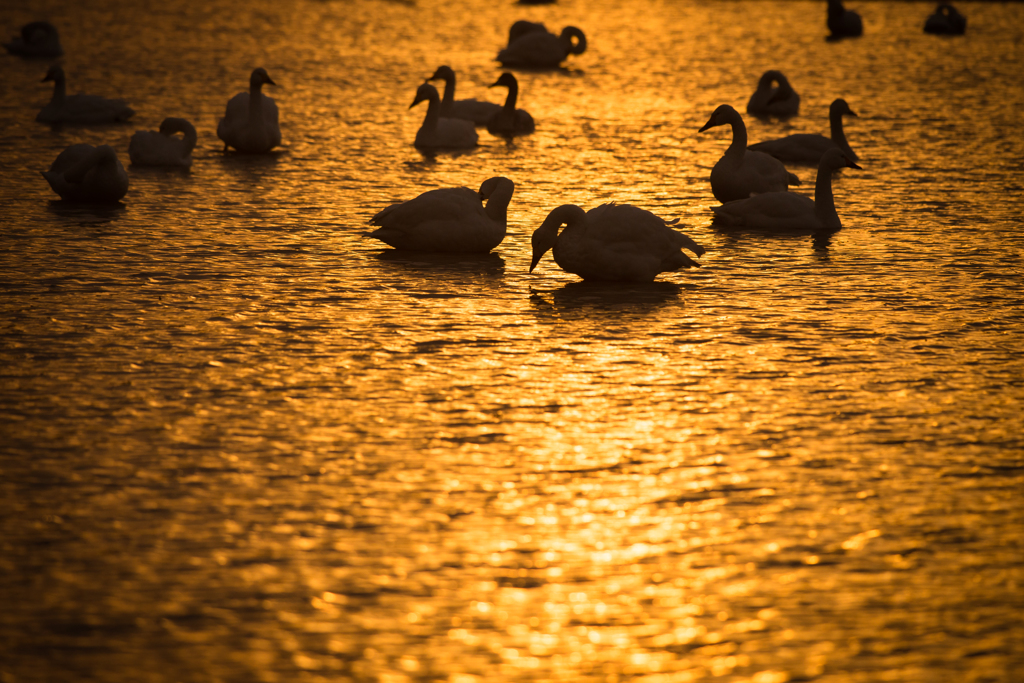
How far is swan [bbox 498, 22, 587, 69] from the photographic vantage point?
27312 mm

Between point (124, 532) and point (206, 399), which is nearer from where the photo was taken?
point (124, 532)

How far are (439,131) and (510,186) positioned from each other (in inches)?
245

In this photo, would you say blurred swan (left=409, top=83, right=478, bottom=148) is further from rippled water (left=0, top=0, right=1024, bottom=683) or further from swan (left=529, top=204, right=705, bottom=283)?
swan (left=529, top=204, right=705, bottom=283)

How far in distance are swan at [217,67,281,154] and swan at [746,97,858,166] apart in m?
6.81

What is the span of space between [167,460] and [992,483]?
14.8 feet

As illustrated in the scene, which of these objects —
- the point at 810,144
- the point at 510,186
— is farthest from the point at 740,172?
the point at 510,186

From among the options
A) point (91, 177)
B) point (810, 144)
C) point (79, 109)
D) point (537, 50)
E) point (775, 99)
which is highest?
point (537, 50)

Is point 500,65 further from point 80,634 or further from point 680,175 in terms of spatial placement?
point 80,634

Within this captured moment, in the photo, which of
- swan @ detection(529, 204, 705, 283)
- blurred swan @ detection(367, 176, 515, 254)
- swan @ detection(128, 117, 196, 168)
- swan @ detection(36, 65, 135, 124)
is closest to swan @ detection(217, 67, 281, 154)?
swan @ detection(128, 117, 196, 168)

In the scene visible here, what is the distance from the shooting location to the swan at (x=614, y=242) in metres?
10.4

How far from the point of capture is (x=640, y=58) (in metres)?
28.6

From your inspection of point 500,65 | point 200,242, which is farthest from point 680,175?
point 500,65

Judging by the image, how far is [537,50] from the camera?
27328 mm

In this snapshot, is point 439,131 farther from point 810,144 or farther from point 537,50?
point 537,50
